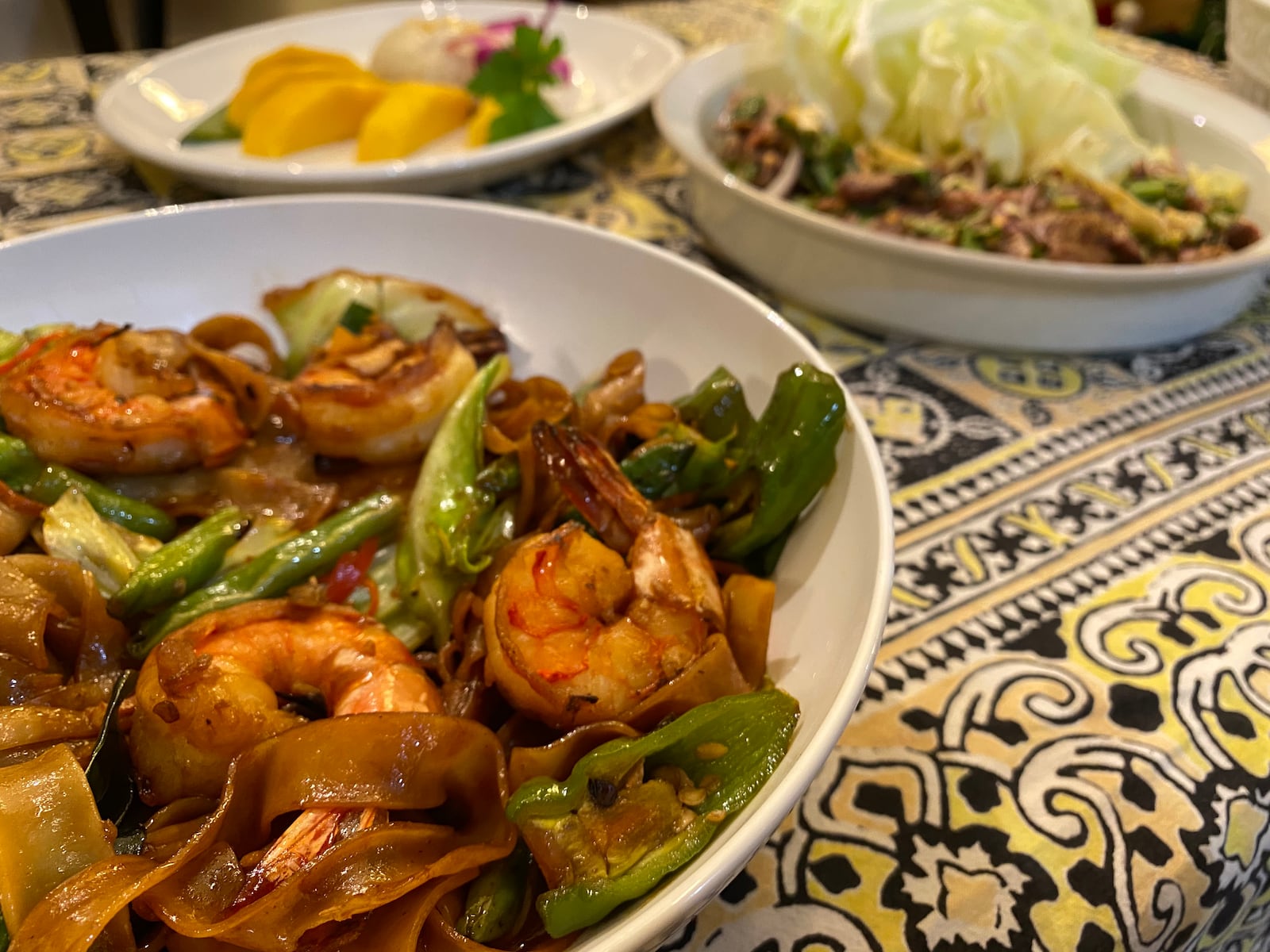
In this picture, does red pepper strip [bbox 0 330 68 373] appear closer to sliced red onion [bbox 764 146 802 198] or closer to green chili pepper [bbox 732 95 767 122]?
sliced red onion [bbox 764 146 802 198]

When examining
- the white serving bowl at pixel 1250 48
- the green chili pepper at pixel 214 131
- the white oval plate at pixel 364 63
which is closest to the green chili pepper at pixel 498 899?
the white oval plate at pixel 364 63

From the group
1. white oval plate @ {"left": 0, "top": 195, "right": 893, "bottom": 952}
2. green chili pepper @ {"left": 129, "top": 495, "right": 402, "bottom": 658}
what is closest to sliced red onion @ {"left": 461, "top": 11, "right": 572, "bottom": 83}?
white oval plate @ {"left": 0, "top": 195, "right": 893, "bottom": 952}

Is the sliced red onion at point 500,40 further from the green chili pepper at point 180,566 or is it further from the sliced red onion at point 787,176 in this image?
the green chili pepper at point 180,566

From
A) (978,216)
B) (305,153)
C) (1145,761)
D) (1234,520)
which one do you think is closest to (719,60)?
(978,216)

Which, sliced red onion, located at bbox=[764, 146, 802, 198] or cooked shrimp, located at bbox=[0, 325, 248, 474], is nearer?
cooked shrimp, located at bbox=[0, 325, 248, 474]

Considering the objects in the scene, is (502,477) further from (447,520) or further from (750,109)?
(750,109)

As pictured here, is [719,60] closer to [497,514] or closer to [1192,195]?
[1192,195]

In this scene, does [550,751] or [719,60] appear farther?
[719,60]
